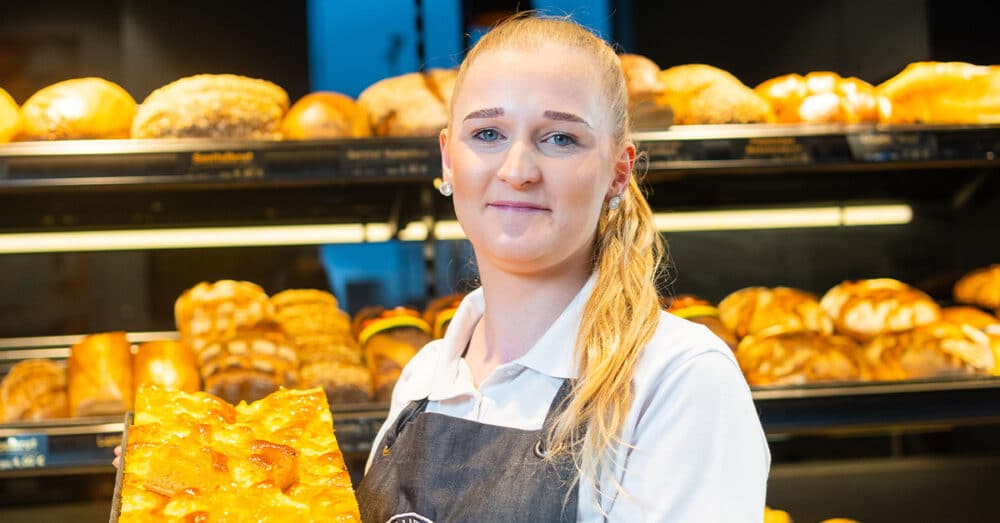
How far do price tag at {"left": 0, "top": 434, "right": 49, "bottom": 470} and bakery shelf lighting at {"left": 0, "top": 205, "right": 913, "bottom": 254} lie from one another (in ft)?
2.97

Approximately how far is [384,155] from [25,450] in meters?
0.94


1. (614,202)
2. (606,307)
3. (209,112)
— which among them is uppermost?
(209,112)

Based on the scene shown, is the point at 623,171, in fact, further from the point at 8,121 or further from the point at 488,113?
the point at 8,121

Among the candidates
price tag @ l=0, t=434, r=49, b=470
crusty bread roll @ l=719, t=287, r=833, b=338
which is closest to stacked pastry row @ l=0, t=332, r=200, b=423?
price tag @ l=0, t=434, r=49, b=470

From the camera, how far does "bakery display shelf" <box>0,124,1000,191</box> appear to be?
221cm

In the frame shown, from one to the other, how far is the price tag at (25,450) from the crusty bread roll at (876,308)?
196 cm

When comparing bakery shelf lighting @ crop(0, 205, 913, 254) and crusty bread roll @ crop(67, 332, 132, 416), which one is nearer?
crusty bread roll @ crop(67, 332, 132, 416)

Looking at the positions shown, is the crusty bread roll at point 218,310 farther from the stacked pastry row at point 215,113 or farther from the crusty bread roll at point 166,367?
the stacked pastry row at point 215,113

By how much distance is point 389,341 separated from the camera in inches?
101

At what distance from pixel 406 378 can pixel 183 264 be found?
1365 mm

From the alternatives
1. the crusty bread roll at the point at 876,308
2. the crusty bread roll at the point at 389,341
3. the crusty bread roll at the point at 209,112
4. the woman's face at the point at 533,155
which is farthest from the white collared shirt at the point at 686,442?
the crusty bread roll at the point at 876,308

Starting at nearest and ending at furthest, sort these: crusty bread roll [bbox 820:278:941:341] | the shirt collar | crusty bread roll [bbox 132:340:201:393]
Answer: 1. the shirt collar
2. crusty bread roll [bbox 132:340:201:393]
3. crusty bread roll [bbox 820:278:941:341]

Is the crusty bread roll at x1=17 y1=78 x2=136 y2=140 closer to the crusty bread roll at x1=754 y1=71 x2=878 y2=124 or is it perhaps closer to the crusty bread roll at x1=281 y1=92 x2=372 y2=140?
the crusty bread roll at x1=281 y1=92 x2=372 y2=140

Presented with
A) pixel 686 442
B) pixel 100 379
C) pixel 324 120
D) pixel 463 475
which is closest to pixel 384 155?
pixel 324 120
